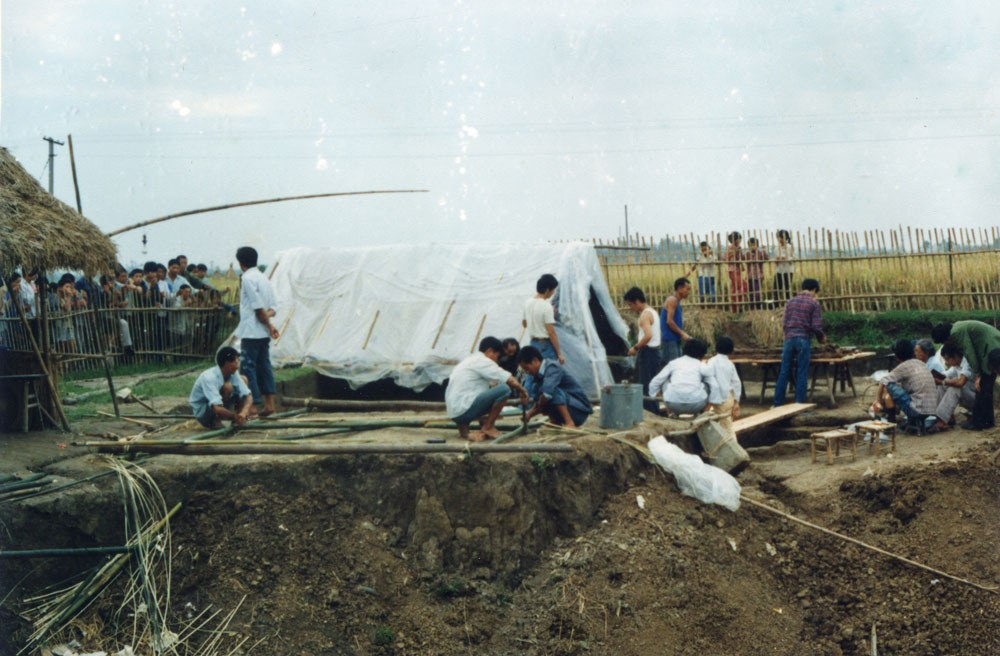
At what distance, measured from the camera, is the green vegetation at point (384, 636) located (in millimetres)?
5684

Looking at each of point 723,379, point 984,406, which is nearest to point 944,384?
point 984,406

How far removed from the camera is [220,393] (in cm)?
750

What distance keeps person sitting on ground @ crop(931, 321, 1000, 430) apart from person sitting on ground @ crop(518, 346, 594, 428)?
12.9 ft

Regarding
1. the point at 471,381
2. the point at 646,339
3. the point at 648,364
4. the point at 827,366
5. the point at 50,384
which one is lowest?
the point at 827,366

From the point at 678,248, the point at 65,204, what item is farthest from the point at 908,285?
the point at 65,204

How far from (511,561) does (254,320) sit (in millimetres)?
3416

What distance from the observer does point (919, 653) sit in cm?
589

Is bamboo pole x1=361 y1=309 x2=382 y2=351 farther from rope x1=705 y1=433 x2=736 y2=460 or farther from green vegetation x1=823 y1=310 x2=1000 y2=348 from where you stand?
green vegetation x1=823 y1=310 x2=1000 y2=348

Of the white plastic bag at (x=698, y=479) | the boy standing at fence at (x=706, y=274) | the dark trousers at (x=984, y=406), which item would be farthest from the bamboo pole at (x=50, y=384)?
the boy standing at fence at (x=706, y=274)

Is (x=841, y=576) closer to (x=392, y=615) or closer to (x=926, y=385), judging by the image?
(x=926, y=385)

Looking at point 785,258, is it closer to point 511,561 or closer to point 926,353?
point 926,353

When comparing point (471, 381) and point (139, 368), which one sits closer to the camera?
point (471, 381)

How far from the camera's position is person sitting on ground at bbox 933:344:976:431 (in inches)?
337

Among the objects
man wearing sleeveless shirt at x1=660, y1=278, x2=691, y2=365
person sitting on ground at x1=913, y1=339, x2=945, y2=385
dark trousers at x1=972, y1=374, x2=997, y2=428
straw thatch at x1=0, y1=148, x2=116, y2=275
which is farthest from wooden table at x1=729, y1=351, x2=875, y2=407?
straw thatch at x1=0, y1=148, x2=116, y2=275
